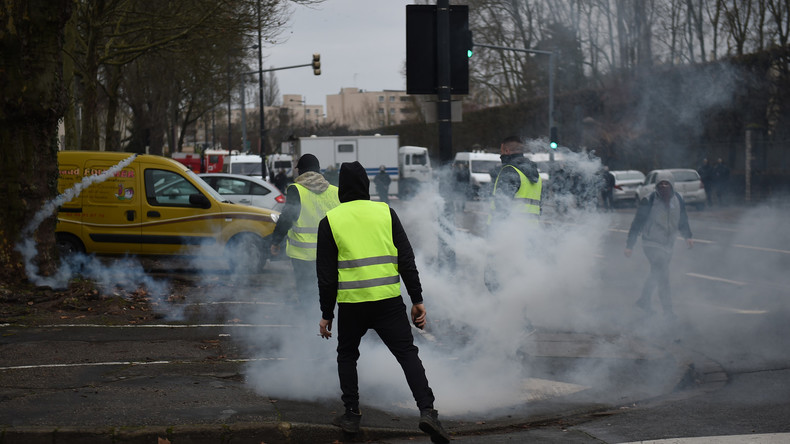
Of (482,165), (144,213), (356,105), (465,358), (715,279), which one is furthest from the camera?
→ (356,105)

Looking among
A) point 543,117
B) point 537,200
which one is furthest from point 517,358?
point 543,117

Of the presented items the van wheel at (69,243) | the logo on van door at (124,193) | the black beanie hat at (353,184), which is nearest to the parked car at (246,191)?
the logo on van door at (124,193)

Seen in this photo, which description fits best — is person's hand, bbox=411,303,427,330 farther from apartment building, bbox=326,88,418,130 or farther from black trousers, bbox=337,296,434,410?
apartment building, bbox=326,88,418,130

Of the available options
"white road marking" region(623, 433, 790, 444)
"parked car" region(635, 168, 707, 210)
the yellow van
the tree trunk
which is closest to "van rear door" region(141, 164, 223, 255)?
the yellow van

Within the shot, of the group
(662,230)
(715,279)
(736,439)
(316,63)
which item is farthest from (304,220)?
(316,63)

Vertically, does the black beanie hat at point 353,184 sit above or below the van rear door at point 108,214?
above

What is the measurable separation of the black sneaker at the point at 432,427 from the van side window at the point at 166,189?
852 cm

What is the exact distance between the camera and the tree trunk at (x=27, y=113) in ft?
29.4

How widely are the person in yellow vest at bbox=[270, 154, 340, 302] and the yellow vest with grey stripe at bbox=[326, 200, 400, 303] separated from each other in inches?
80.4

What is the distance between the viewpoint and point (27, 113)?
9086 mm

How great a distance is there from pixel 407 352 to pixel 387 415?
0.81 meters

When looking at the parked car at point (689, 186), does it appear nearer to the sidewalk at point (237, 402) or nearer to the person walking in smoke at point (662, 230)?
the person walking in smoke at point (662, 230)

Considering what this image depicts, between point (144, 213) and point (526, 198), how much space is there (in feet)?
22.8

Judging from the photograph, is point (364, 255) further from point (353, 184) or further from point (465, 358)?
point (465, 358)
